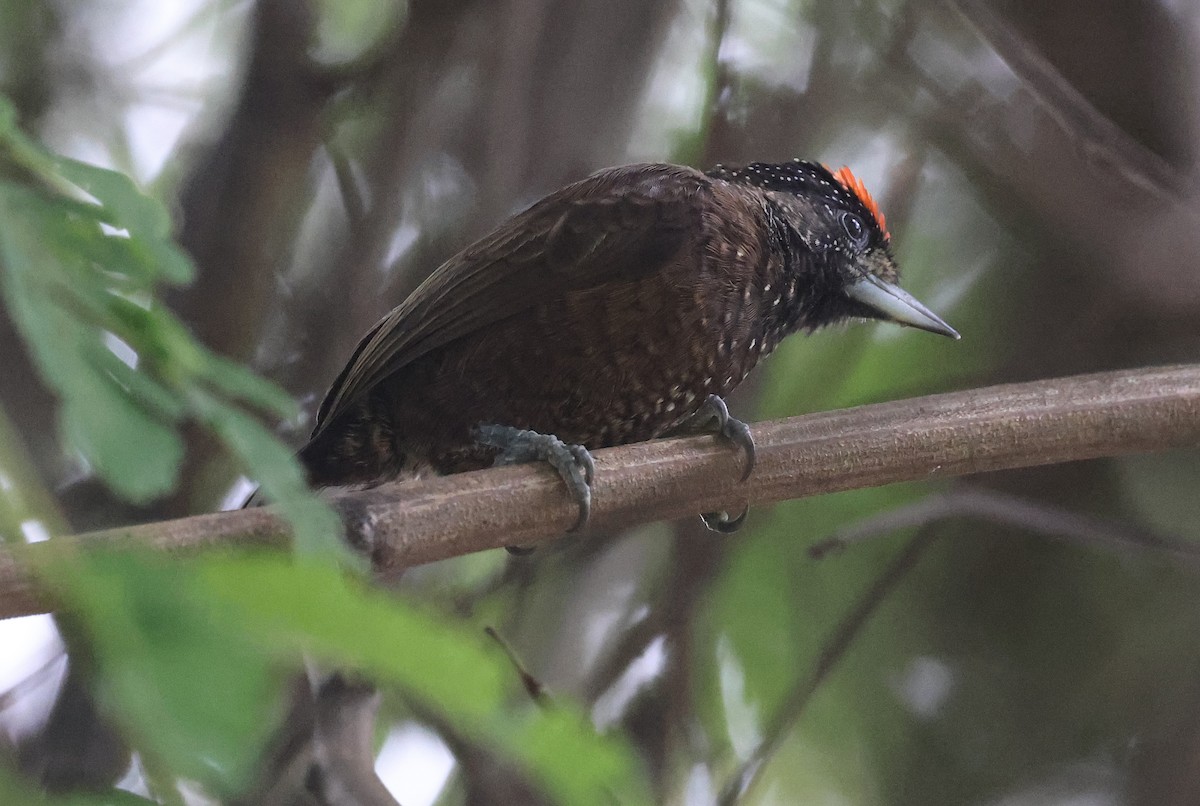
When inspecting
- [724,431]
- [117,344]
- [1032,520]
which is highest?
[117,344]

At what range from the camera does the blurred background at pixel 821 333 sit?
231 cm

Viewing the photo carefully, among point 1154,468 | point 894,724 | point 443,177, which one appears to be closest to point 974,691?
point 894,724

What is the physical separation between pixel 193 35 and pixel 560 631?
145 cm

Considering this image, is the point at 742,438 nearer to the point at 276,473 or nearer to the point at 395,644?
the point at 276,473

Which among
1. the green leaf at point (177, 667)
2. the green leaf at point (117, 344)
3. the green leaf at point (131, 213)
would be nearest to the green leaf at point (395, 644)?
the green leaf at point (177, 667)

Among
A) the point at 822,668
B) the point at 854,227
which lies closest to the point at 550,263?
the point at 854,227

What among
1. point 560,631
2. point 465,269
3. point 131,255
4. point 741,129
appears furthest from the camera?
point 741,129

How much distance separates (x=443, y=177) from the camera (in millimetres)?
2701

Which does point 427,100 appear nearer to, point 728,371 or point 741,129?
point 741,129

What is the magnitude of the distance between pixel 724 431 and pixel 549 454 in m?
0.26

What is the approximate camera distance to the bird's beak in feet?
7.47

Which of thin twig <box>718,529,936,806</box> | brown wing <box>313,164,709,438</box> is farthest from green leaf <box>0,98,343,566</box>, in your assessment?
thin twig <box>718,529,936,806</box>

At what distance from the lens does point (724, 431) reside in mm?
1741

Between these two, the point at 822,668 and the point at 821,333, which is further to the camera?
the point at 821,333
